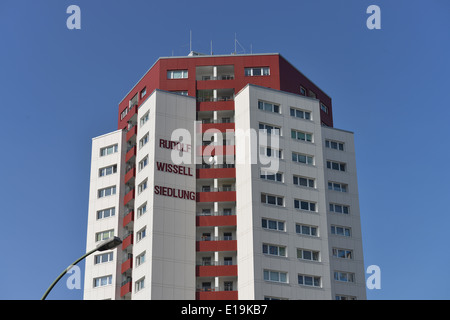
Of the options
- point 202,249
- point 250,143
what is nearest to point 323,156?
point 250,143

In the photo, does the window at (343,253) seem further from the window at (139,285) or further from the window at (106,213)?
the window at (106,213)

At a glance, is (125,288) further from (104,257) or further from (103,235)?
(103,235)

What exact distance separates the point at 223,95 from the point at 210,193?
14.7 metres

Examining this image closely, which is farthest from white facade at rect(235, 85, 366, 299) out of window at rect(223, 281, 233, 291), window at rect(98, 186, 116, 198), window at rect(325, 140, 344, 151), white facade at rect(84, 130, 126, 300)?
window at rect(98, 186, 116, 198)

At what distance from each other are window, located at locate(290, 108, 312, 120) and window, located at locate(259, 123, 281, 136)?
3825 mm

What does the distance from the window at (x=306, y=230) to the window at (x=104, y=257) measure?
2507 centimetres

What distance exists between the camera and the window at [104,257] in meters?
91.7

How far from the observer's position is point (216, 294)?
3209 inches

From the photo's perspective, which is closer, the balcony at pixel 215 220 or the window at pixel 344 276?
the balcony at pixel 215 220

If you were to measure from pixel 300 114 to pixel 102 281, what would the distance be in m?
33.3

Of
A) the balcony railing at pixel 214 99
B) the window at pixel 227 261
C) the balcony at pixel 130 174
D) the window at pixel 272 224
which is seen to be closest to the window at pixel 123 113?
the balcony at pixel 130 174

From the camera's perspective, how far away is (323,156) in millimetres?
92312
